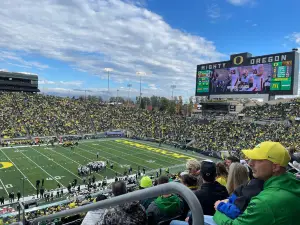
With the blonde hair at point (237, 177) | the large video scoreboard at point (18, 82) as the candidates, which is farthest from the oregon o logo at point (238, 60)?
Result: the large video scoreboard at point (18, 82)

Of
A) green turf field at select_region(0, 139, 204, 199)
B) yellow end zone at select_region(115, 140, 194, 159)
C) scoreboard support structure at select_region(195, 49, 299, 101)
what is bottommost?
yellow end zone at select_region(115, 140, 194, 159)

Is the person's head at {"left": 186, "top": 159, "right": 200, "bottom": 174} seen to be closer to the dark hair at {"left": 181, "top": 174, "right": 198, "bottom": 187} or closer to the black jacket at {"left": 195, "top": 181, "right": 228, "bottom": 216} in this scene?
the dark hair at {"left": 181, "top": 174, "right": 198, "bottom": 187}

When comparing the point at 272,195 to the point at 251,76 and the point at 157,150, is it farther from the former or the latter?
the point at 251,76

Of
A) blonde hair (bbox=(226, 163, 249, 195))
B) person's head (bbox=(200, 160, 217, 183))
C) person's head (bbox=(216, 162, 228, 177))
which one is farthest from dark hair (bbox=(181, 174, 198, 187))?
person's head (bbox=(216, 162, 228, 177))

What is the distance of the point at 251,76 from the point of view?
38469 millimetres

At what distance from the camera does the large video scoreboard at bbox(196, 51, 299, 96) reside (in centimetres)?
3412

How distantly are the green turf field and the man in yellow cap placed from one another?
813 inches

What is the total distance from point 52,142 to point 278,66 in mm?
33501

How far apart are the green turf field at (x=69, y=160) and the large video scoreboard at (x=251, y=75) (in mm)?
13142

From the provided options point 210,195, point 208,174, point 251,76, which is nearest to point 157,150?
point 251,76

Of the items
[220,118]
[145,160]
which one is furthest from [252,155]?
[220,118]

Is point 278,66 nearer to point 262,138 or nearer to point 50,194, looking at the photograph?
point 262,138

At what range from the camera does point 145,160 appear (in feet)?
101

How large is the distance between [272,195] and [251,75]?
39776mm
